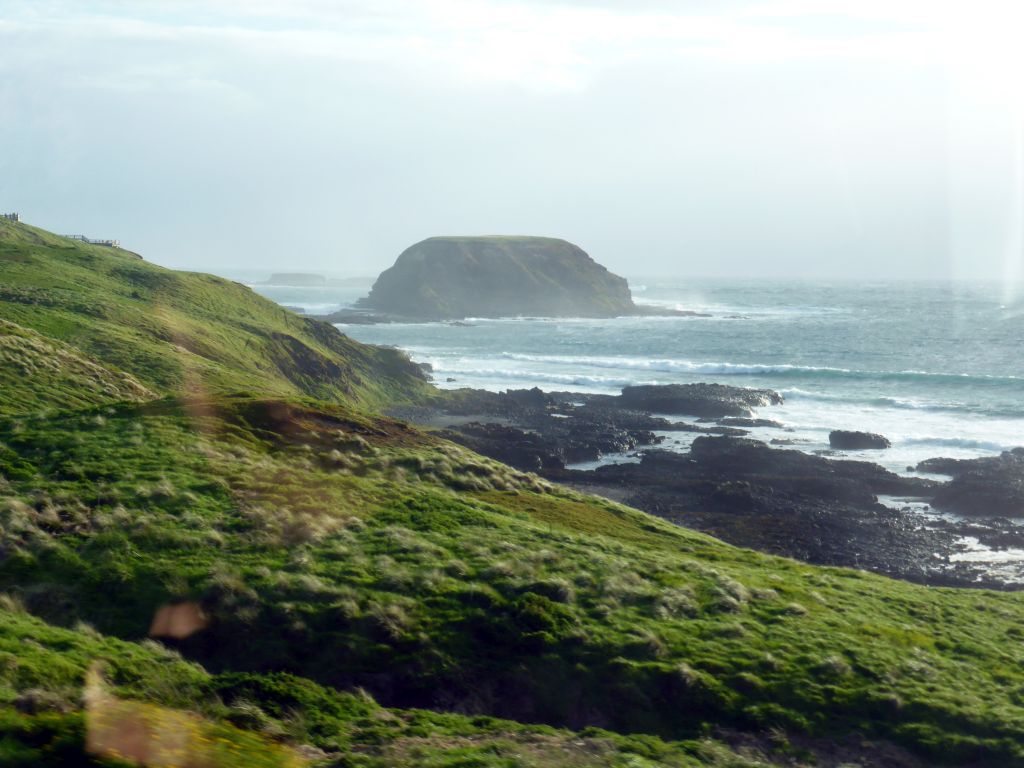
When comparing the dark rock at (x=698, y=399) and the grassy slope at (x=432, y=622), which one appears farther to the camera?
the dark rock at (x=698, y=399)

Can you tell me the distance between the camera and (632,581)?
17.8m

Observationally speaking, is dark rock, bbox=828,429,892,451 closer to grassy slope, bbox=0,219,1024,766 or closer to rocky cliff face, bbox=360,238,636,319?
grassy slope, bbox=0,219,1024,766

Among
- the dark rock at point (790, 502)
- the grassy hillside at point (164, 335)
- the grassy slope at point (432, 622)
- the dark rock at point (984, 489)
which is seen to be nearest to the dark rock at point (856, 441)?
the dark rock at point (790, 502)

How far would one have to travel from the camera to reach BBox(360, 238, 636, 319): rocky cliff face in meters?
167

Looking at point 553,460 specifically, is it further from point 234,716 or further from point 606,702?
point 234,716

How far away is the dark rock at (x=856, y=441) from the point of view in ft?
164

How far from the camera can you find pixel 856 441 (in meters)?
50.2

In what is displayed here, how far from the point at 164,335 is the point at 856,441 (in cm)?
3569

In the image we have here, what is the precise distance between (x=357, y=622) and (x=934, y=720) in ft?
28.4

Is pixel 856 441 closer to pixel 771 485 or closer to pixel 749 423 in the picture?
pixel 749 423

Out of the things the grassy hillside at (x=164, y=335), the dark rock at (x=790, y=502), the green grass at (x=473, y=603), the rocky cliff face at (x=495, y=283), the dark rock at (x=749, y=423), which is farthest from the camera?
the rocky cliff face at (x=495, y=283)

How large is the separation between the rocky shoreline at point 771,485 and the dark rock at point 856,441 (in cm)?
8

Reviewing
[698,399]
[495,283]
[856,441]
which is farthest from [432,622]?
[495,283]

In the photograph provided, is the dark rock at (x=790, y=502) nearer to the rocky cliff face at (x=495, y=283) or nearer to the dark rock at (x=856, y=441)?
the dark rock at (x=856, y=441)
